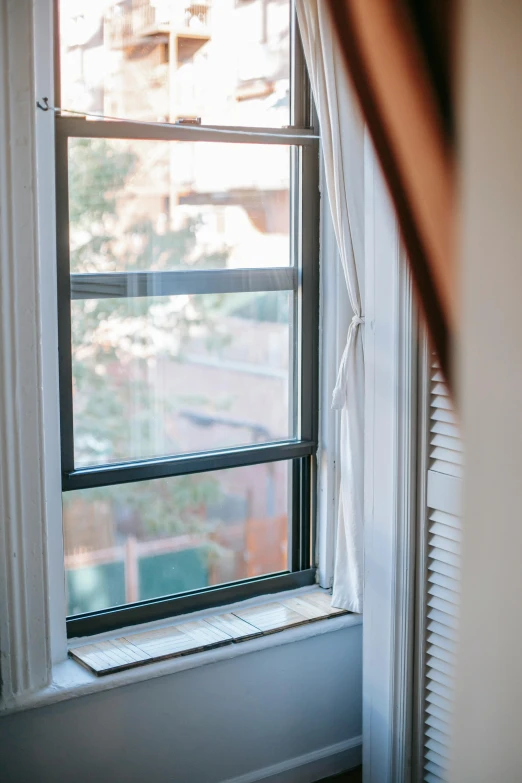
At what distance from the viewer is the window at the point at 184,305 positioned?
6.91 feet

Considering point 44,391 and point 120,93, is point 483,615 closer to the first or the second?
point 44,391

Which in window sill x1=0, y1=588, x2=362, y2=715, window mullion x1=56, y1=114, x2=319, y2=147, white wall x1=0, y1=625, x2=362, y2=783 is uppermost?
window mullion x1=56, y1=114, x2=319, y2=147

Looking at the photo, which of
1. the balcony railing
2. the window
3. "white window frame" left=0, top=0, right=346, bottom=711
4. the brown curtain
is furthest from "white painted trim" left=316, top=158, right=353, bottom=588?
the brown curtain

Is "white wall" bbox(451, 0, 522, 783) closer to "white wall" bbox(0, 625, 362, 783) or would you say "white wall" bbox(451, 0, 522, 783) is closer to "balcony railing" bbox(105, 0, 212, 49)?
"white wall" bbox(0, 625, 362, 783)

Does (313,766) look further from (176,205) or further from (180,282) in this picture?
(176,205)

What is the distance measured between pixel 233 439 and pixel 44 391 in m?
0.61

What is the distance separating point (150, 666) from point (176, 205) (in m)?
1.18

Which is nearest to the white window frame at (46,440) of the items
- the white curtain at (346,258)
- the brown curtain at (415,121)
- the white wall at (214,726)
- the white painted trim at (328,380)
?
the white wall at (214,726)

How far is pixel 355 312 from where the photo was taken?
2.31m

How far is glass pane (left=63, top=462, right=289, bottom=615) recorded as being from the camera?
222 centimetres

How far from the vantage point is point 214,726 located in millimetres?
2215

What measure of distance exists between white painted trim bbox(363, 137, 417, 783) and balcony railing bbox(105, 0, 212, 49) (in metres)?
0.72

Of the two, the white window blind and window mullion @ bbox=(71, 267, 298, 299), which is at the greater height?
window mullion @ bbox=(71, 267, 298, 299)

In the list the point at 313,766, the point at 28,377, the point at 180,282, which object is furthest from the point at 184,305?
the point at 313,766
